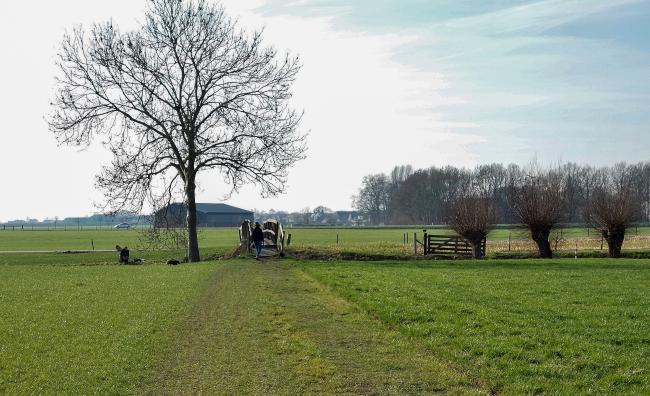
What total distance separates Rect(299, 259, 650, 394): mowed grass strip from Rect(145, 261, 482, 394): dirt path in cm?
67

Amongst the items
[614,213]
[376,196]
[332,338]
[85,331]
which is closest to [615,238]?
[614,213]

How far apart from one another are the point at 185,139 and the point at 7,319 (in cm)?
2339

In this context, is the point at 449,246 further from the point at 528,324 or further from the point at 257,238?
the point at 528,324

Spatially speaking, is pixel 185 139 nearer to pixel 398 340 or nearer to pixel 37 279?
pixel 37 279

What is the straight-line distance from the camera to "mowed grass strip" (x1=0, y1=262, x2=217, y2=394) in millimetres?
9391

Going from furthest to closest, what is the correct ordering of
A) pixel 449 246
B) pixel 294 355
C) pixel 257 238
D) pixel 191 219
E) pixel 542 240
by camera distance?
pixel 449 246, pixel 542 240, pixel 191 219, pixel 257 238, pixel 294 355

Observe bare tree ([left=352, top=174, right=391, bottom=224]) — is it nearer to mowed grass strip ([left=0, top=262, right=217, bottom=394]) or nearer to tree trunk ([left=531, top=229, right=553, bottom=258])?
tree trunk ([left=531, top=229, right=553, bottom=258])

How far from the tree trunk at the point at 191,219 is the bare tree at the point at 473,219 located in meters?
19.3

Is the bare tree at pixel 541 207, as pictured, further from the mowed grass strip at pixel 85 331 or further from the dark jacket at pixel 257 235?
the mowed grass strip at pixel 85 331

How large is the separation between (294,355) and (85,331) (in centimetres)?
488

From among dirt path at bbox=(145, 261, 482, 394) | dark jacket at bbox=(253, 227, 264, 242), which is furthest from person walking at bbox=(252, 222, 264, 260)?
dirt path at bbox=(145, 261, 482, 394)

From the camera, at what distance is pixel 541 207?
46.2 meters

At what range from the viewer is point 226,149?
3753cm

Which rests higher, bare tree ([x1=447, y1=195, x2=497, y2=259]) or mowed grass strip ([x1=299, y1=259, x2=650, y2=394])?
bare tree ([x1=447, y1=195, x2=497, y2=259])
